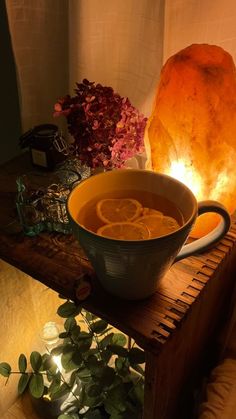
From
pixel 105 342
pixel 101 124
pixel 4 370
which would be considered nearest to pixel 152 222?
pixel 101 124

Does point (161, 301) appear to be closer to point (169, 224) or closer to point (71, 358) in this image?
point (169, 224)

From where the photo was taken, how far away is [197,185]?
688mm

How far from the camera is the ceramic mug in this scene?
52cm

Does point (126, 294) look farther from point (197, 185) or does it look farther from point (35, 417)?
point (35, 417)

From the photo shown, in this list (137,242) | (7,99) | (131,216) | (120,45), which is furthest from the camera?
(7,99)

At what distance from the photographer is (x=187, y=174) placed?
2.26 feet

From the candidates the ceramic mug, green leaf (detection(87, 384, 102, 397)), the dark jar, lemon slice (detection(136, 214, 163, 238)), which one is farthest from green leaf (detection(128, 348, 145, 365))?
the dark jar

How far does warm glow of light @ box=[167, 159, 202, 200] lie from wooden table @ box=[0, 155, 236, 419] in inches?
5.3

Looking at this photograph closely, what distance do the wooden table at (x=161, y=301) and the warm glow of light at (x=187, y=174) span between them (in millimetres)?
134

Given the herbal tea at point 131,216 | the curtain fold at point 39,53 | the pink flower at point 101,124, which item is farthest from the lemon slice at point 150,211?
the curtain fold at point 39,53

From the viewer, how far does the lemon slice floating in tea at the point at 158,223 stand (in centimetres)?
58

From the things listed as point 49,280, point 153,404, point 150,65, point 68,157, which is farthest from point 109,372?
point 150,65

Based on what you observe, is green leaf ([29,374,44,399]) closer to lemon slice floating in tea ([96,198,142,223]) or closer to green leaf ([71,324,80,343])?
green leaf ([71,324,80,343])

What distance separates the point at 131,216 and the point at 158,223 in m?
0.05
